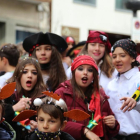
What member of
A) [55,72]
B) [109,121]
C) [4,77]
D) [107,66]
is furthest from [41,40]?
[109,121]

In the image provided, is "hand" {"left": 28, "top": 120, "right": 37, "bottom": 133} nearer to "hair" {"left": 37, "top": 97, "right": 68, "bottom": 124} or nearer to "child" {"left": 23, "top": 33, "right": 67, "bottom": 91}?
"hair" {"left": 37, "top": 97, "right": 68, "bottom": 124}

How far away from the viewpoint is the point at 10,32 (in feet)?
48.6

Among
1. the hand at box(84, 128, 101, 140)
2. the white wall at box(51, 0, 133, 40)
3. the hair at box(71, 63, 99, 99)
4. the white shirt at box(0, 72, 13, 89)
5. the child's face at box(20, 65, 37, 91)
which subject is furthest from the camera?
the white wall at box(51, 0, 133, 40)

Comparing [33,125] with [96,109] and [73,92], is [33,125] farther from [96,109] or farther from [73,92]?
[96,109]

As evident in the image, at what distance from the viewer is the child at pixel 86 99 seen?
4391 millimetres

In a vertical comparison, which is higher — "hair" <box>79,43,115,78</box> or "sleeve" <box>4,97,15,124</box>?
"hair" <box>79,43,115,78</box>

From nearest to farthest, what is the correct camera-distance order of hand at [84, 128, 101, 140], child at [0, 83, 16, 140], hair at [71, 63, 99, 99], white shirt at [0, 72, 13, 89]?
child at [0, 83, 16, 140], hand at [84, 128, 101, 140], hair at [71, 63, 99, 99], white shirt at [0, 72, 13, 89]

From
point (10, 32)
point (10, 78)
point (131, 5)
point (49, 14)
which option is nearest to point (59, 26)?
point (49, 14)

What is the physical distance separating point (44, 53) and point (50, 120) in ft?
7.09

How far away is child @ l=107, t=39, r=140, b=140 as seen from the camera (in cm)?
496

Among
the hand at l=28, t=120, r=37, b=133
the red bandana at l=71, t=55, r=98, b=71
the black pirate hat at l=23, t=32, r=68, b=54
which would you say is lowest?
the hand at l=28, t=120, r=37, b=133

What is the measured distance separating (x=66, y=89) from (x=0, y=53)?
6.05 feet

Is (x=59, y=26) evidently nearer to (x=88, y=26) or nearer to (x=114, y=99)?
(x=88, y=26)

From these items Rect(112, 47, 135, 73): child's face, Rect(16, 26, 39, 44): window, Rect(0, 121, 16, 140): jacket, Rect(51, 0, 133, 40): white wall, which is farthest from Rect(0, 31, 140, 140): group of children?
Rect(51, 0, 133, 40): white wall
